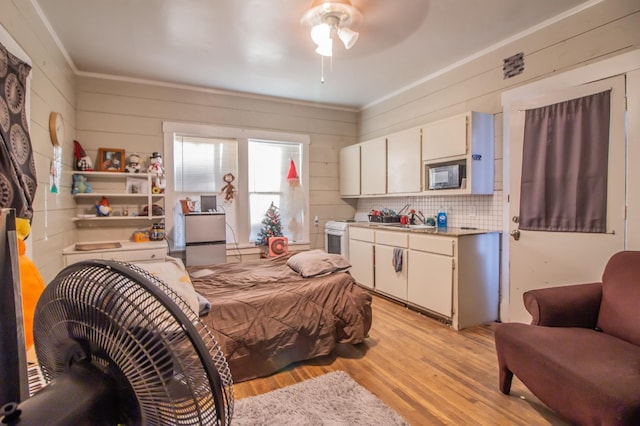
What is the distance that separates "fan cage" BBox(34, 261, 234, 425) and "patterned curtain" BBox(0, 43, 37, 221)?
5.83 feet

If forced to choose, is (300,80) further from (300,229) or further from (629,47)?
(629,47)

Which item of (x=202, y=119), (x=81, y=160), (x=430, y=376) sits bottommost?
(x=430, y=376)

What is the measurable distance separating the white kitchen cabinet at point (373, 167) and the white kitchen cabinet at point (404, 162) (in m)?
0.08

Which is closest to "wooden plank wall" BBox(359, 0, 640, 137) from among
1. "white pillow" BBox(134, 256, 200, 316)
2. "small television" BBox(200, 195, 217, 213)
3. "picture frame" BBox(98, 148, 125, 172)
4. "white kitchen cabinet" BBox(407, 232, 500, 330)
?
"white kitchen cabinet" BBox(407, 232, 500, 330)

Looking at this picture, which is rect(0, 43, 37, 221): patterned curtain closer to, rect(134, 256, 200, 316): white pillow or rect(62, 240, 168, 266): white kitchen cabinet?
rect(134, 256, 200, 316): white pillow

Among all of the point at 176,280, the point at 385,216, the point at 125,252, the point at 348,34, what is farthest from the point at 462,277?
the point at 125,252

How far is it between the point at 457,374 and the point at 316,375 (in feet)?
3.22

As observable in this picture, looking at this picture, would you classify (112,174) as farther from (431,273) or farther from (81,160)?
(431,273)

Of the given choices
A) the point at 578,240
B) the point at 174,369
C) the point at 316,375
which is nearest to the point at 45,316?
the point at 174,369

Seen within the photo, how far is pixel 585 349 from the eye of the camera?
1.67 metres

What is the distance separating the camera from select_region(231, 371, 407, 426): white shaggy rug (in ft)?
5.80

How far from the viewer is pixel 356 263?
445 centimetres

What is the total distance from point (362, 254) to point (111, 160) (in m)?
3.26

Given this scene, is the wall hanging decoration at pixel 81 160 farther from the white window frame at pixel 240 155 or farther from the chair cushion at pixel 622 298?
the chair cushion at pixel 622 298
